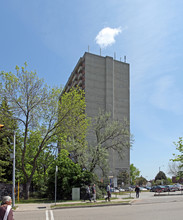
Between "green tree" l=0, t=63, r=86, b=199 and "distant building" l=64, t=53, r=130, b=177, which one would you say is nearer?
"green tree" l=0, t=63, r=86, b=199

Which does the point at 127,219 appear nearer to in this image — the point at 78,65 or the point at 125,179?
the point at 125,179

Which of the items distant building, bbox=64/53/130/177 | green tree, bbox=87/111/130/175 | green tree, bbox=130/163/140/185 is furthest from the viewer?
green tree, bbox=130/163/140/185

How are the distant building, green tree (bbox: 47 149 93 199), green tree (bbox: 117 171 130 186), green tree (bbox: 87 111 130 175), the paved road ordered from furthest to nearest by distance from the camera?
the distant building
green tree (bbox: 117 171 130 186)
green tree (bbox: 87 111 130 175)
green tree (bbox: 47 149 93 199)
the paved road

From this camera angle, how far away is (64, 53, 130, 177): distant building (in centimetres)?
7675

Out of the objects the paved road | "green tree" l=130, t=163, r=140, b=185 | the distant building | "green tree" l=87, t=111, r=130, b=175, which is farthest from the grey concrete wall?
the paved road

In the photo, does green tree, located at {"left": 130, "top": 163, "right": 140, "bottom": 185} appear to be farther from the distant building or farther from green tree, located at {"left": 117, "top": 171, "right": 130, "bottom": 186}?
green tree, located at {"left": 117, "top": 171, "right": 130, "bottom": 186}

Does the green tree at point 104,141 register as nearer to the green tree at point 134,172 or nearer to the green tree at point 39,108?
the green tree at point 39,108

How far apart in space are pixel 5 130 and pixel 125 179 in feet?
175

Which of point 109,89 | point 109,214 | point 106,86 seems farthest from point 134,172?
point 109,214

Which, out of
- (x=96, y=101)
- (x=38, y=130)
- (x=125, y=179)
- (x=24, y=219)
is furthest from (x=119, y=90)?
(x=24, y=219)

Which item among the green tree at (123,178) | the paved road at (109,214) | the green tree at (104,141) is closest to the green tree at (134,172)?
the green tree at (123,178)

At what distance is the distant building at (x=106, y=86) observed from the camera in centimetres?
7675

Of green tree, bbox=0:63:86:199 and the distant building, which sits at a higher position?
the distant building

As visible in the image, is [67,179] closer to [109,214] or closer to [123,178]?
[109,214]
